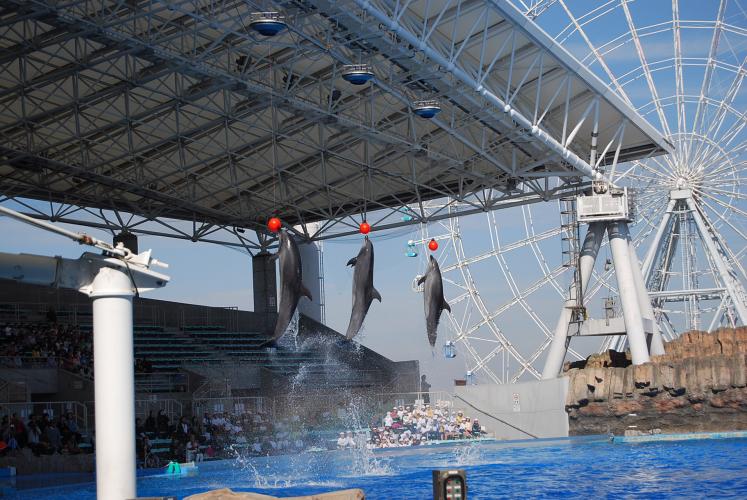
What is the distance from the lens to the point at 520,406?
118 feet

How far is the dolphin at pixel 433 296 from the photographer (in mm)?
19359

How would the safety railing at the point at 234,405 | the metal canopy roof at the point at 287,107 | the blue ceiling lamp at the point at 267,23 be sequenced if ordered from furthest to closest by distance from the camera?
1. the safety railing at the point at 234,405
2. the metal canopy roof at the point at 287,107
3. the blue ceiling lamp at the point at 267,23

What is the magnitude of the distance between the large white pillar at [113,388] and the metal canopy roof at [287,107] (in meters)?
12.5

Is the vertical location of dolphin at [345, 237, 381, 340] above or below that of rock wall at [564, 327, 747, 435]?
above

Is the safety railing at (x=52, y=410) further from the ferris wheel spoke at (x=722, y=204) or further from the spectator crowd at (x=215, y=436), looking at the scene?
the ferris wheel spoke at (x=722, y=204)

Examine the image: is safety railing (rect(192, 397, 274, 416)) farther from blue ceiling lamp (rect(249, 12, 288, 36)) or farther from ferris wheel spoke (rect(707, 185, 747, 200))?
ferris wheel spoke (rect(707, 185, 747, 200))

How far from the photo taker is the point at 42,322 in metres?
36.1

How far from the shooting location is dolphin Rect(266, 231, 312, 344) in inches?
659

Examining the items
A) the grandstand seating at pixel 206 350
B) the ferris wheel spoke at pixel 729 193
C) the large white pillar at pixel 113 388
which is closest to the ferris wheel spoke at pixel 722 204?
the ferris wheel spoke at pixel 729 193

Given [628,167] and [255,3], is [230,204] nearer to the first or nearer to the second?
[628,167]

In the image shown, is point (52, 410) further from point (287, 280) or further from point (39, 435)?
point (287, 280)

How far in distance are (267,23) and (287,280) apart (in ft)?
17.6

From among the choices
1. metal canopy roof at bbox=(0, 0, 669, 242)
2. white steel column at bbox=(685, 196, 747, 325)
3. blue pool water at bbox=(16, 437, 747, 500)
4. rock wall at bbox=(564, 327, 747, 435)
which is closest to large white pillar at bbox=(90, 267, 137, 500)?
blue pool water at bbox=(16, 437, 747, 500)

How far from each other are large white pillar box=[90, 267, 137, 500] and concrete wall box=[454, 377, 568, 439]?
2584 centimetres
